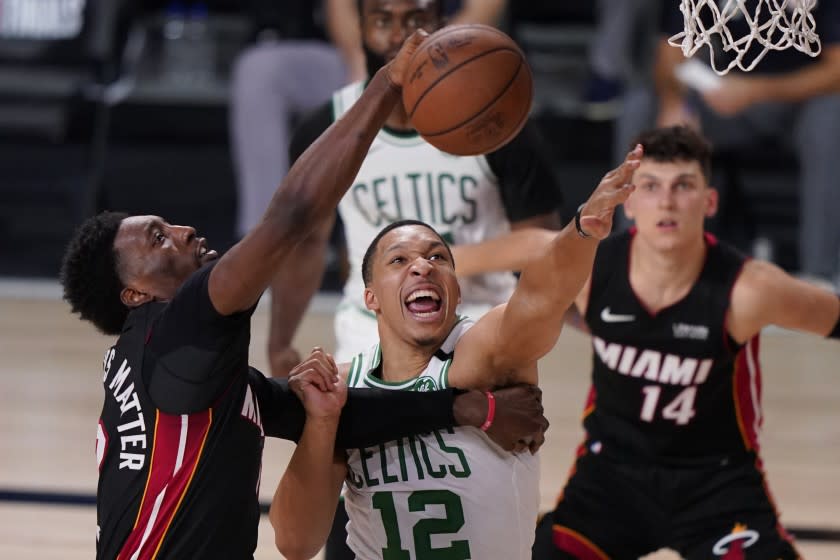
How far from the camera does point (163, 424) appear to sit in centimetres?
298

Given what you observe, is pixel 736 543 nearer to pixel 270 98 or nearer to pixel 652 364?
pixel 652 364

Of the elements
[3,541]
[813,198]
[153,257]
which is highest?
[813,198]

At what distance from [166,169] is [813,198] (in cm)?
458

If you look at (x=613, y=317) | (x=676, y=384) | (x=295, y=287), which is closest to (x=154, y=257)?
(x=295, y=287)

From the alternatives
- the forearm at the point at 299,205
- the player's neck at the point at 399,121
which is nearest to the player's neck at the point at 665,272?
the player's neck at the point at 399,121

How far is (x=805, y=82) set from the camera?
8.06 meters

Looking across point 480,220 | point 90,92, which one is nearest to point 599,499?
point 480,220

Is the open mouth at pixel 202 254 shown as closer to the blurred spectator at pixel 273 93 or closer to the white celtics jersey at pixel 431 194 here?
the white celtics jersey at pixel 431 194

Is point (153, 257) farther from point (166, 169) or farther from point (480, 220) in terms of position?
point (166, 169)

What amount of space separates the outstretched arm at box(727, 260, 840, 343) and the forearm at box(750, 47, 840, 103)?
4.25m

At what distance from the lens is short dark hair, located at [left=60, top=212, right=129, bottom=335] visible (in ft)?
10.2

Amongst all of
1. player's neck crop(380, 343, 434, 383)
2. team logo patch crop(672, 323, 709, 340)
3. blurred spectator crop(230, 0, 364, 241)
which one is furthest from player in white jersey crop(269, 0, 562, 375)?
blurred spectator crop(230, 0, 364, 241)

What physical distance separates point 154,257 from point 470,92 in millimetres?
803

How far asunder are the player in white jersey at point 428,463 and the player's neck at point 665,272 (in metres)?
0.97
